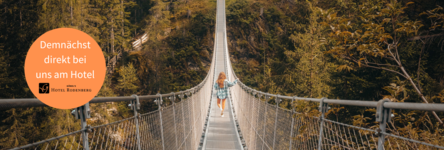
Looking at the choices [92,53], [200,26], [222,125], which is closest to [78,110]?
[92,53]

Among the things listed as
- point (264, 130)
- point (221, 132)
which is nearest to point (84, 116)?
point (264, 130)

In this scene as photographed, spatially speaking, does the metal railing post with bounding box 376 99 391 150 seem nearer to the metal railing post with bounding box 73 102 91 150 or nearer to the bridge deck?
the metal railing post with bounding box 73 102 91 150

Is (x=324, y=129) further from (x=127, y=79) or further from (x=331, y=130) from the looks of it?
(x=127, y=79)

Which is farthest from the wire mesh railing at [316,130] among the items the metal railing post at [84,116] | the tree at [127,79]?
the tree at [127,79]

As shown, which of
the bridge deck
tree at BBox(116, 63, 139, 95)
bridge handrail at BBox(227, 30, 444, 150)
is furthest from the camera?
tree at BBox(116, 63, 139, 95)

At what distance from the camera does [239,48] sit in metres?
25.5

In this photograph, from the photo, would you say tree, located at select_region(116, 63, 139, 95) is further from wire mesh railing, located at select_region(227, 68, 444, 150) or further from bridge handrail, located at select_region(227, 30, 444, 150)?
wire mesh railing, located at select_region(227, 68, 444, 150)

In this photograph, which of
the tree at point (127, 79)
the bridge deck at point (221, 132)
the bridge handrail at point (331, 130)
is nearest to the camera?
the bridge handrail at point (331, 130)

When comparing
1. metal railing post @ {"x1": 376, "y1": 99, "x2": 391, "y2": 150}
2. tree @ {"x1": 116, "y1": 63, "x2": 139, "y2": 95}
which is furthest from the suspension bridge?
tree @ {"x1": 116, "y1": 63, "x2": 139, "y2": 95}

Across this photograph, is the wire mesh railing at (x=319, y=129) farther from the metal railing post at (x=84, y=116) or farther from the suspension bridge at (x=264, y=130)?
the metal railing post at (x=84, y=116)

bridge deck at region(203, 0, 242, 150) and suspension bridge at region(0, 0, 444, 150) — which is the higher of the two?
suspension bridge at region(0, 0, 444, 150)

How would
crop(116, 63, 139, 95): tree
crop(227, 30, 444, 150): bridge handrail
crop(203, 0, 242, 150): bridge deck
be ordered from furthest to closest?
crop(116, 63, 139, 95): tree
crop(203, 0, 242, 150): bridge deck
crop(227, 30, 444, 150): bridge handrail

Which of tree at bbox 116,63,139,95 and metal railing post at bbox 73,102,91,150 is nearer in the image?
metal railing post at bbox 73,102,91,150

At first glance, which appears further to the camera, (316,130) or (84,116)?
(316,130)
